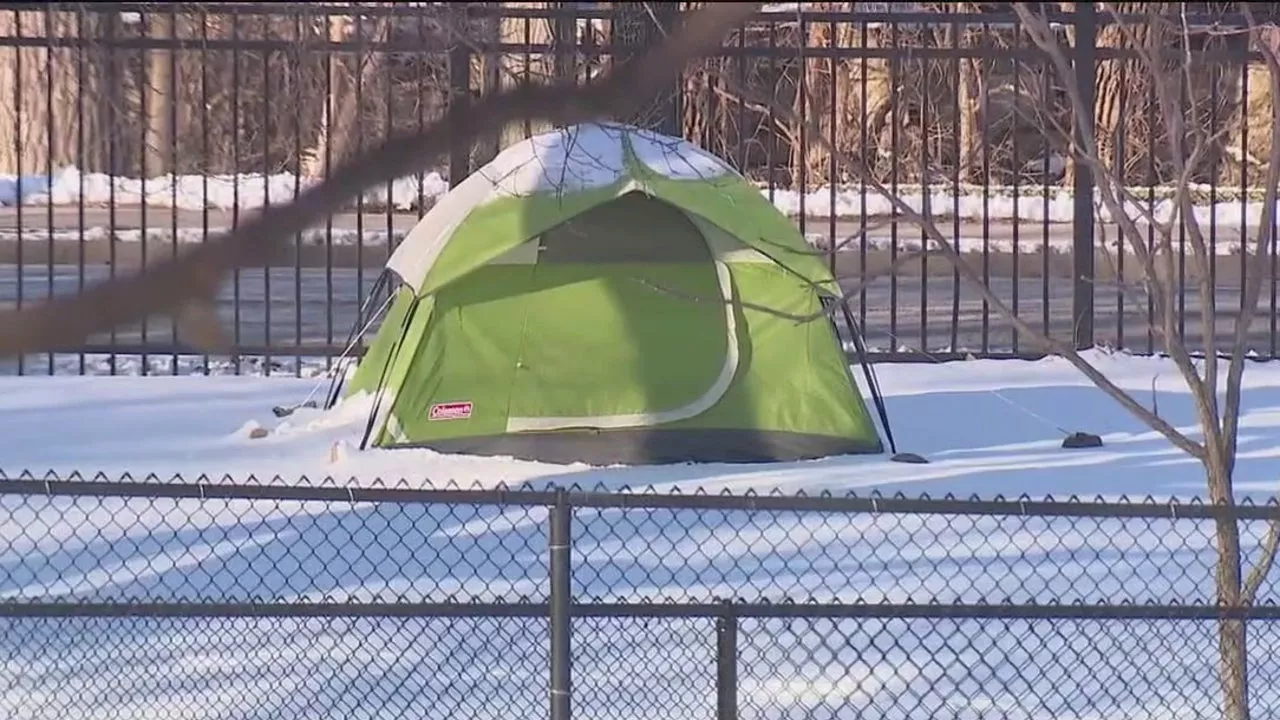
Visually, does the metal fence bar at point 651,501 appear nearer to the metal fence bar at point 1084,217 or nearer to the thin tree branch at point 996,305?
the thin tree branch at point 996,305

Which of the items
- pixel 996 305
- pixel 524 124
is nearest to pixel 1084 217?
pixel 996 305

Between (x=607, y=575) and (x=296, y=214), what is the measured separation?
504cm

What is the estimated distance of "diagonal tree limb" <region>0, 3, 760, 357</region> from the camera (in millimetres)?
1381

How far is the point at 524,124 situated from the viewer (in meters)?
1.66

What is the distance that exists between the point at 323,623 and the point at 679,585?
1.12m

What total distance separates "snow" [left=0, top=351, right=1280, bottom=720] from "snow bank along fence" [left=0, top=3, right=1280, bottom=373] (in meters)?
0.75

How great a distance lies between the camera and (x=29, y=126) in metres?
16.4

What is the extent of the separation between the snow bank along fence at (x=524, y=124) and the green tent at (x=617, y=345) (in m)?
0.43

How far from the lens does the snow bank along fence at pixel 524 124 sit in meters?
7.59

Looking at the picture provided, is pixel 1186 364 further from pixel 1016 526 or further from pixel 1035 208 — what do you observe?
pixel 1035 208

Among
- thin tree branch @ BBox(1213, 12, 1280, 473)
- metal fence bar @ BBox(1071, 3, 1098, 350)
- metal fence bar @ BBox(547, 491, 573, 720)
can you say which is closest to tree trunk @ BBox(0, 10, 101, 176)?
metal fence bar @ BBox(547, 491, 573, 720)

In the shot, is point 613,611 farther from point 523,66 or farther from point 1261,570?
point 523,66

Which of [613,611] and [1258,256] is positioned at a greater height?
[1258,256]

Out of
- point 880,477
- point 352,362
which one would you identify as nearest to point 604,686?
point 880,477
